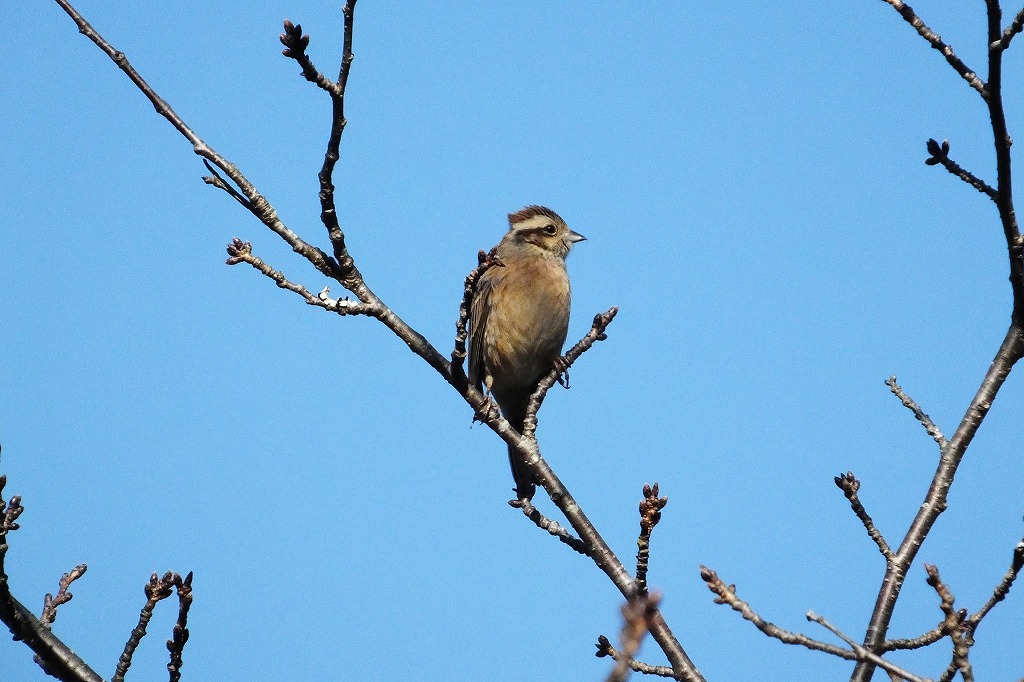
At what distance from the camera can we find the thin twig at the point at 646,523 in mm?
4648

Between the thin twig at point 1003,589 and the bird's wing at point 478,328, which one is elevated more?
the bird's wing at point 478,328

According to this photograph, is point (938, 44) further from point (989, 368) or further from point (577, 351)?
point (577, 351)

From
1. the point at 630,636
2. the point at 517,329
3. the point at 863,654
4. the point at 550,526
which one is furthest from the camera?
the point at 517,329

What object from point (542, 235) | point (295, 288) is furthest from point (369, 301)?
point (542, 235)

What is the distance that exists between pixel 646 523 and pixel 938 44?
8.05 feet

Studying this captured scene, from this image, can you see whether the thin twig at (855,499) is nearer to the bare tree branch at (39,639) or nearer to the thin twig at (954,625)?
the thin twig at (954,625)

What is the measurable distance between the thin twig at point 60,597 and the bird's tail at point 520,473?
7.84 ft

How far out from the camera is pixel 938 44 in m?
4.48

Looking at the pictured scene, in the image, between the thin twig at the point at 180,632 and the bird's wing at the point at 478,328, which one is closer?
the thin twig at the point at 180,632

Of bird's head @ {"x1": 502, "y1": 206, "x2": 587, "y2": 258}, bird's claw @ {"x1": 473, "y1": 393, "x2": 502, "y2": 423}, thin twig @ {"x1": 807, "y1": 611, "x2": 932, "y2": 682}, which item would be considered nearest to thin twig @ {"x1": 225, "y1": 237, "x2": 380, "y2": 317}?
bird's claw @ {"x1": 473, "y1": 393, "x2": 502, "y2": 423}

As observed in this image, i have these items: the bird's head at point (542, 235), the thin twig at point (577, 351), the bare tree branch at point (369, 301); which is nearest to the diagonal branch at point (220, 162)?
the bare tree branch at point (369, 301)

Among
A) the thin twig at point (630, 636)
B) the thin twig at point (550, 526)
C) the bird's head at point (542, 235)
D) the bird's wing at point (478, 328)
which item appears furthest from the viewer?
the bird's head at point (542, 235)

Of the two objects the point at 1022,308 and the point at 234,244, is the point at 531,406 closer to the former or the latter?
the point at 234,244

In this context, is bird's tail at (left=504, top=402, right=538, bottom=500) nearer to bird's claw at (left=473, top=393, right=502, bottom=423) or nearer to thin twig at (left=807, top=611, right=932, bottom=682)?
bird's claw at (left=473, top=393, right=502, bottom=423)
